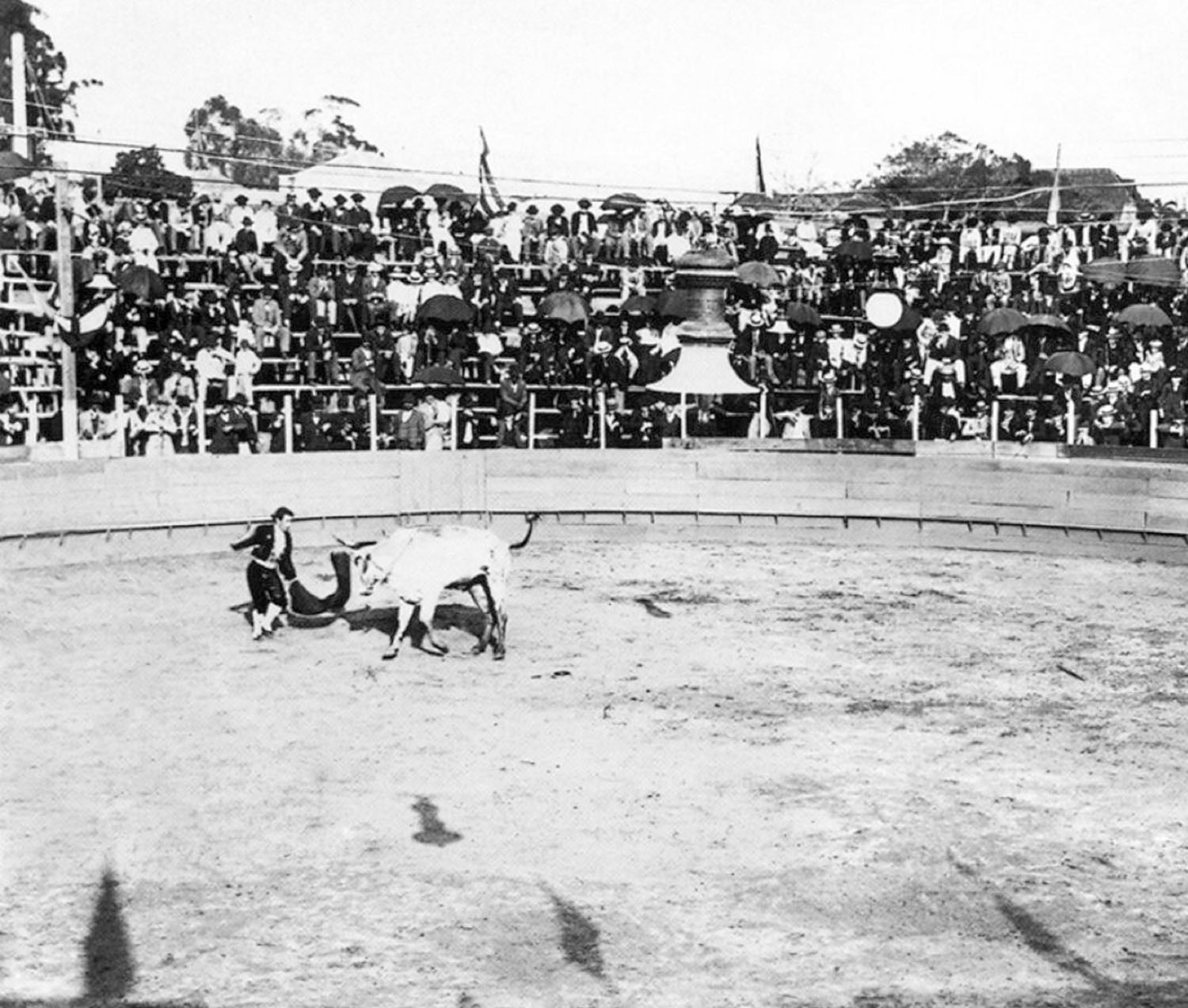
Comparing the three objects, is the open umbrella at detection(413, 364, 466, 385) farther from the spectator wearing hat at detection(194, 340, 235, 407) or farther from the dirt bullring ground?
the dirt bullring ground

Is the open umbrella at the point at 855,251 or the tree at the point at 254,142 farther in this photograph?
the tree at the point at 254,142

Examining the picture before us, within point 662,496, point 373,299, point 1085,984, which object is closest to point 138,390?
point 373,299

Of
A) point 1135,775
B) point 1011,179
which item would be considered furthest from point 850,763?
point 1011,179

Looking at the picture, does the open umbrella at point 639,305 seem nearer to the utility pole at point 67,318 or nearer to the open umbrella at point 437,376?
the open umbrella at point 437,376

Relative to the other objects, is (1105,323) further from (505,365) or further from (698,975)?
(698,975)

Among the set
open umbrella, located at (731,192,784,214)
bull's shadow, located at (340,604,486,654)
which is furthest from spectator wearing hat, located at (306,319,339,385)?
open umbrella, located at (731,192,784,214)

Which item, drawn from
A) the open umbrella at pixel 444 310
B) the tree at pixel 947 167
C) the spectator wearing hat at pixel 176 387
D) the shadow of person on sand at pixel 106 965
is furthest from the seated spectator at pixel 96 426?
the tree at pixel 947 167

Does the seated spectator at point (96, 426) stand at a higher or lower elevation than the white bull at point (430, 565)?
higher
